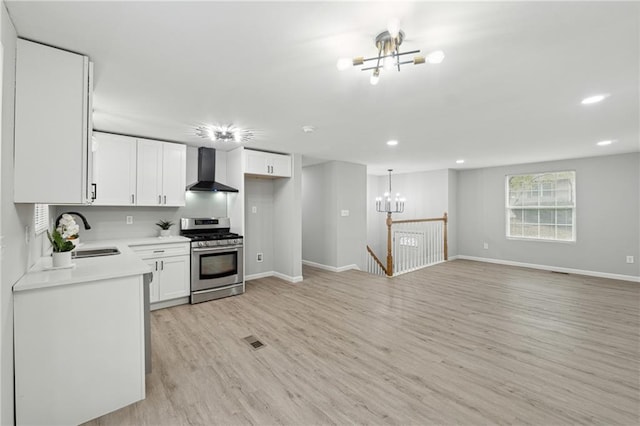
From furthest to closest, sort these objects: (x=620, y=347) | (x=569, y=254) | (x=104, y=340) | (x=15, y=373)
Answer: (x=569, y=254) < (x=620, y=347) < (x=104, y=340) < (x=15, y=373)

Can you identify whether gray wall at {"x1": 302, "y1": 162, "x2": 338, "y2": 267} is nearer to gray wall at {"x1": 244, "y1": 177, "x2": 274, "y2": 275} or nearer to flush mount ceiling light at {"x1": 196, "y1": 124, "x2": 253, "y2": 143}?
gray wall at {"x1": 244, "y1": 177, "x2": 274, "y2": 275}

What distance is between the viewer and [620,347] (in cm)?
280

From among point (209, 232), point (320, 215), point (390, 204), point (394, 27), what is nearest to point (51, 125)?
point (394, 27)

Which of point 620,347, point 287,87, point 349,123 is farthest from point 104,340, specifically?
point 620,347

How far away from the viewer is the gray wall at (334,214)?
618 centimetres

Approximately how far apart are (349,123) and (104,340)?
10.1 ft

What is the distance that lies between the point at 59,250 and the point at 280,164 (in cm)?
343

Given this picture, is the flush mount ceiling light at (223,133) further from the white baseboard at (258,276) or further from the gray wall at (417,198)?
the gray wall at (417,198)

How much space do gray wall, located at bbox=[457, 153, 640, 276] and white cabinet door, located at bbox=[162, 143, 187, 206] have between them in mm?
6868

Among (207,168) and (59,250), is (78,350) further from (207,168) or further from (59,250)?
(207,168)

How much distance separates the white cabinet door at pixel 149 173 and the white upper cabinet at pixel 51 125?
2184 mm

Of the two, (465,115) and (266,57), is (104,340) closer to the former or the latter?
(266,57)

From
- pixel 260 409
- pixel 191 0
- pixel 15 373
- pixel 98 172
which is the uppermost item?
pixel 191 0

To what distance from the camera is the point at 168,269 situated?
392 cm
